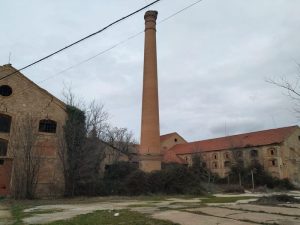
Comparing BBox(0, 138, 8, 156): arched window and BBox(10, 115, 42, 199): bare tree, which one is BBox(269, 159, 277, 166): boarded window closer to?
BBox(10, 115, 42, 199): bare tree

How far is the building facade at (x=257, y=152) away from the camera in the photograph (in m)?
45.7

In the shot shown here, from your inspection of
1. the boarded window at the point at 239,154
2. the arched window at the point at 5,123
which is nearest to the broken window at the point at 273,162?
the boarded window at the point at 239,154

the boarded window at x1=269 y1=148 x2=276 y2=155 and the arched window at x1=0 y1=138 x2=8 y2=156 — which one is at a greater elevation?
the boarded window at x1=269 y1=148 x2=276 y2=155

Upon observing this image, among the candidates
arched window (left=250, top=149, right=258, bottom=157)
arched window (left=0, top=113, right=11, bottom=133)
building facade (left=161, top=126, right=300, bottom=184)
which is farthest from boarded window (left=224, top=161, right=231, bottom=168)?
arched window (left=0, top=113, right=11, bottom=133)

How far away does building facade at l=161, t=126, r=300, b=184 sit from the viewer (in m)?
45.7

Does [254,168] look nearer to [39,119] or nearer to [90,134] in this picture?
[90,134]

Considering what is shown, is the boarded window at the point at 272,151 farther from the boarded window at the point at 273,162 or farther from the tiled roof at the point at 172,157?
the tiled roof at the point at 172,157

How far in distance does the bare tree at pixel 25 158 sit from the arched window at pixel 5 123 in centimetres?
67

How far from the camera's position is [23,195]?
23438mm

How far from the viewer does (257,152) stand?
1933 inches

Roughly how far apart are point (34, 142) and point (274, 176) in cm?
3431

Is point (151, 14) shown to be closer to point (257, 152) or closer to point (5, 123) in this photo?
point (5, 123)

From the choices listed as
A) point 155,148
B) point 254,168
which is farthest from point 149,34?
point 254,168

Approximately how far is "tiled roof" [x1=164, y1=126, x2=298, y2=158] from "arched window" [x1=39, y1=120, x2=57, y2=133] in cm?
3338
